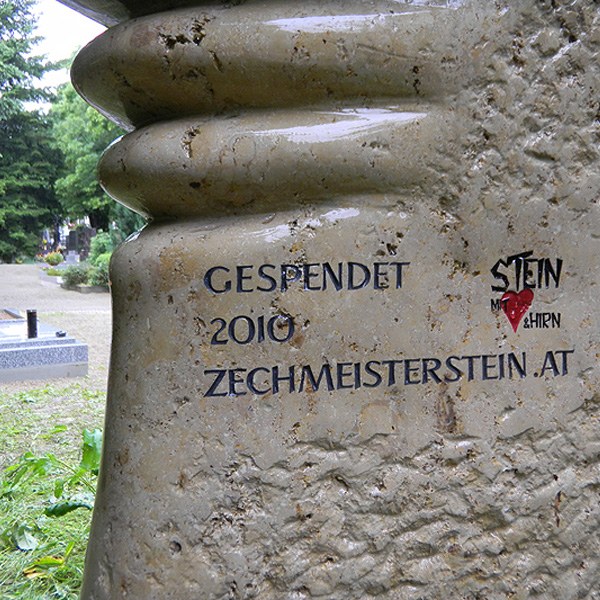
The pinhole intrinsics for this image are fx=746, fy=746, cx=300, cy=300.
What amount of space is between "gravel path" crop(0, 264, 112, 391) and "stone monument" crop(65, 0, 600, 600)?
5.89 meters

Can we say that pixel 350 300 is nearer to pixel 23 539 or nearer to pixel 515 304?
pixel 515 304

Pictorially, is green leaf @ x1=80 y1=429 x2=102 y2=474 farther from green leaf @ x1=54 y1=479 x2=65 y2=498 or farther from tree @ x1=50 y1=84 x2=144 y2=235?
tree @ x1=50 y1=84 x2=144 y2=235

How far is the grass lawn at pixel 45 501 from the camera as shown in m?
2.95

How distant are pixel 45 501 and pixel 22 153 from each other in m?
28.2

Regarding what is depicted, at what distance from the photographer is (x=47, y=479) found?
411 cm

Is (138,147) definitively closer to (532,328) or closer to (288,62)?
(288,62)

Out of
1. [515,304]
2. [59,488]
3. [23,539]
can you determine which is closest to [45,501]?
[59,488]

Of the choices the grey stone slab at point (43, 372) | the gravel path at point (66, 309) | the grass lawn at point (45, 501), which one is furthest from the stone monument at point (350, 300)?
the grey stone slab at point (43, 372)

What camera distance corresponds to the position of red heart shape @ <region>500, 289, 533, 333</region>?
2.05 metres

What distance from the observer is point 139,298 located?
6.31 feet

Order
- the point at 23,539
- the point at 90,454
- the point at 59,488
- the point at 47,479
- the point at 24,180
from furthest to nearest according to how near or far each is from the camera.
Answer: the point at 24,180 < the point at 47,479 < the point at 90,454 < the point at 59,488 < the point at 23,539

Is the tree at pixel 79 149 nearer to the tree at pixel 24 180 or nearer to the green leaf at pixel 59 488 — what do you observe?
the tree at pixel 24 180

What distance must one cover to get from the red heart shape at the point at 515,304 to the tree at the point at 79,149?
2556cm

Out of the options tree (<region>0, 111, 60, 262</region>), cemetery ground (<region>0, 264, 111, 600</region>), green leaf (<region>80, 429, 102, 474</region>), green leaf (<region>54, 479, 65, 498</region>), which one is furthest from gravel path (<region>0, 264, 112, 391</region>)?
green leaf (<region>54, 479, 65, 498</region>)
